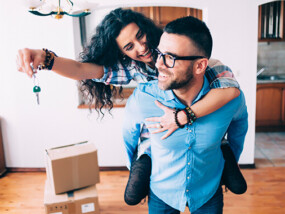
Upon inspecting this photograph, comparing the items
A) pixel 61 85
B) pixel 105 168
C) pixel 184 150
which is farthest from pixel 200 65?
pixel 105 168

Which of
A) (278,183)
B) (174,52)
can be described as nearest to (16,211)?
(174,52)

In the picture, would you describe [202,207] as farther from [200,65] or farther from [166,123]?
[200,65]

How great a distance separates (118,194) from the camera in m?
3.02

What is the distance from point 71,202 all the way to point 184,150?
1.23 m

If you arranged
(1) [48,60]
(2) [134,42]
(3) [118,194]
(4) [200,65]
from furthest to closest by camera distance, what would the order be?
(3) [118,194]
(2) [134,42]
(4) [200,65]
(1) [48,60]

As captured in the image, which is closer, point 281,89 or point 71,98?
point 71,98

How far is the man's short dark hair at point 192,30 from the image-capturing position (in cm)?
120

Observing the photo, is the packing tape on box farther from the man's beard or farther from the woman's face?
the man's beard

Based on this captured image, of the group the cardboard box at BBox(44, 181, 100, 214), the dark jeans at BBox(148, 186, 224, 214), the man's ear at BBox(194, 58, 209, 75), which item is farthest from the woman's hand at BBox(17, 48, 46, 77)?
the cardboard box at BBox(44, 181, 100, 214)

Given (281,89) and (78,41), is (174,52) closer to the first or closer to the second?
(78,41)

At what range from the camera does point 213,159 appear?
1.37 m

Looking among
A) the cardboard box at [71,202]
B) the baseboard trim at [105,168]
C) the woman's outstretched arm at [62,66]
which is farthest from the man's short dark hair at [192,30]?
the baseboard trim at [105,168]

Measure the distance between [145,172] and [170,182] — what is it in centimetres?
15

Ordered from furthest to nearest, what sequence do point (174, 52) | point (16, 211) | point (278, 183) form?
point (278, 183), point (16, 211), point (174, 52)
